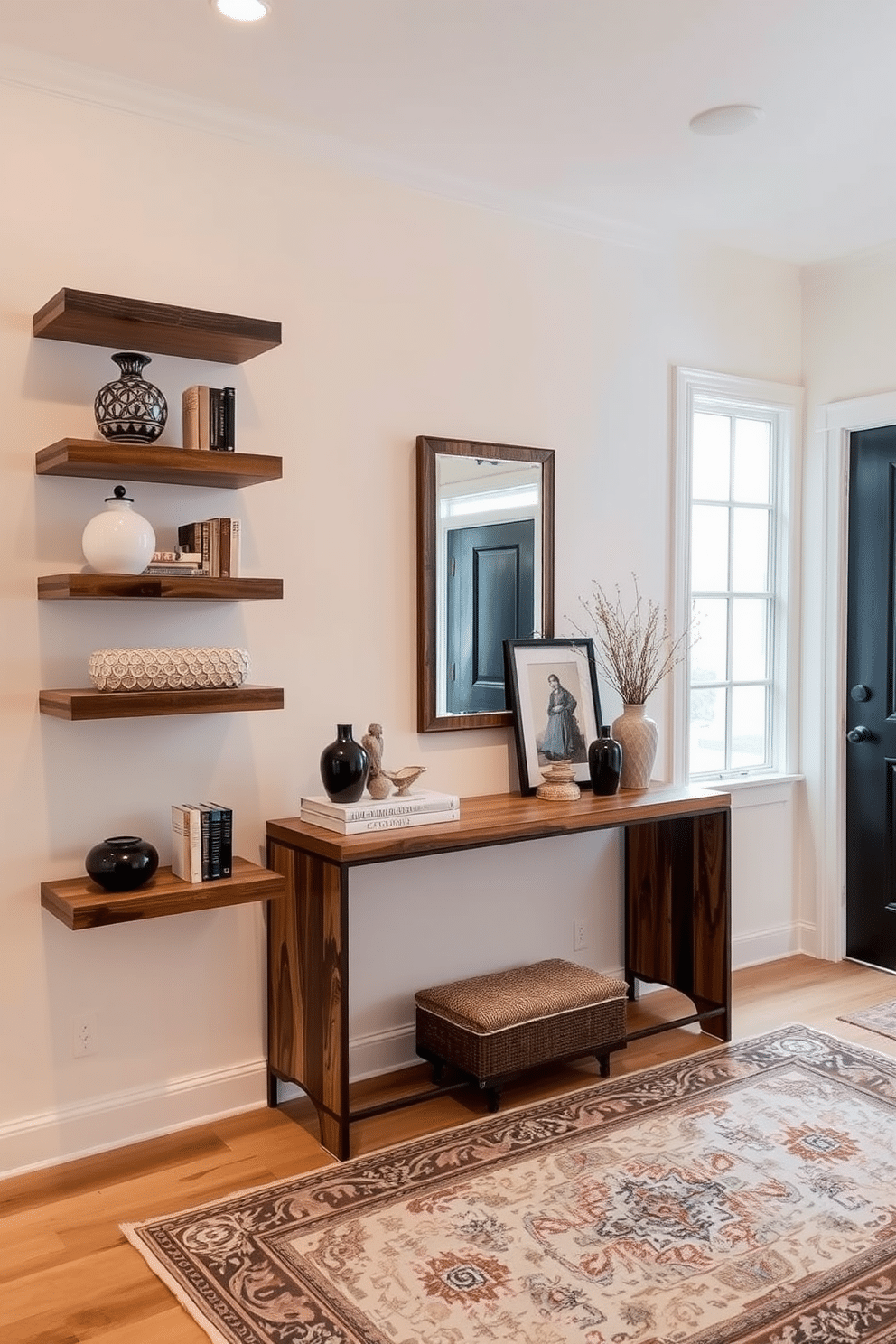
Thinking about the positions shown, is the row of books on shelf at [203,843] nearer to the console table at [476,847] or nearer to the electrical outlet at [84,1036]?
the console table at [476,847]

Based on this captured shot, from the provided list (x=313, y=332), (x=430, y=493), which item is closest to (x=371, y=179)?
(x=313, y=332)

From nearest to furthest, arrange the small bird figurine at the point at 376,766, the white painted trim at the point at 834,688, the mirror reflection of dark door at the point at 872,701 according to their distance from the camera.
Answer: the small bird figurine at the point at 376,766
the mirror reflection of dark door at the point at 872,701
the white painted trim at the point at 834,688

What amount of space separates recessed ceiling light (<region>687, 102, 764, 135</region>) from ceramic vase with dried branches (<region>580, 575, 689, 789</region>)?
1.41 metres

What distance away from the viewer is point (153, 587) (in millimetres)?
2557

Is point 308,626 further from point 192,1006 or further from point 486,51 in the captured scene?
point 486,51

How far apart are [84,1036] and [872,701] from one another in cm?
299

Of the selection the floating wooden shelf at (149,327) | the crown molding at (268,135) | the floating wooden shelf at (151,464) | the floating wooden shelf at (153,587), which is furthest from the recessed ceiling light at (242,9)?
the floating wooden shelf at (153,587)

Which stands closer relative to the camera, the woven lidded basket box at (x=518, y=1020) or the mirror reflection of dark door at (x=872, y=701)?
the woven lidded basket box at (x=518, y=1020)

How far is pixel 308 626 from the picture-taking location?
3100mm

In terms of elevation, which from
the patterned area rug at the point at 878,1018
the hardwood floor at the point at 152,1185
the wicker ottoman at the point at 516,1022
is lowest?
the hardwood floor at the point at 152,1185

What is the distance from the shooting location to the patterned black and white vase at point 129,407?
2.58 meters

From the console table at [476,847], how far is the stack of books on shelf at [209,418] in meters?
1.00

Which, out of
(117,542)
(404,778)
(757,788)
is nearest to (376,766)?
(404,778)

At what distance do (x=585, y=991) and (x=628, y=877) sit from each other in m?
0.73
